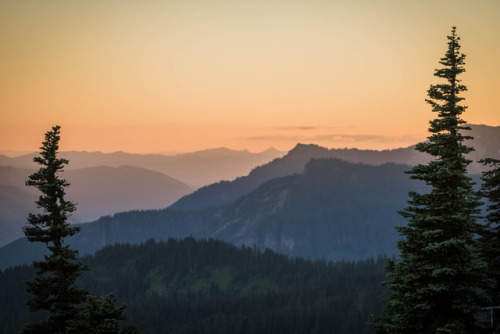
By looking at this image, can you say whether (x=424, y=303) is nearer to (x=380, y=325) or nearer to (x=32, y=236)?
(x=380, y=325)

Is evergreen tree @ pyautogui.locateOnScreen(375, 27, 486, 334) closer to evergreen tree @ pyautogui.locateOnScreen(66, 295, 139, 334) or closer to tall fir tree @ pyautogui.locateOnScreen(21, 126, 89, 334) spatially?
evergreen tree @ pyautogui.locateOnScreen(66, 295, 139, 334)

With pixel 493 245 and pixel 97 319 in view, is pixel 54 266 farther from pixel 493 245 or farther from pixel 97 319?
pixel 493 245

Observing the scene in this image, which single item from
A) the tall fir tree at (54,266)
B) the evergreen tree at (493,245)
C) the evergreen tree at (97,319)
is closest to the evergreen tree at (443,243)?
the evergreen tree at (493,245)

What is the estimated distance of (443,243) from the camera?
129ft

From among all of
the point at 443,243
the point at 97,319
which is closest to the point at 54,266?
the point at 97,319

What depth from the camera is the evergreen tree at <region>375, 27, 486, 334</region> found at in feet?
133

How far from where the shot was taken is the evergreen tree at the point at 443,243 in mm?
40438

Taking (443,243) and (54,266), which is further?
(54,266)

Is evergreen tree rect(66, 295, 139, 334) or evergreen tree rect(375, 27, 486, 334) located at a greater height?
evergreen tree rect(375, 27, 486, 334)

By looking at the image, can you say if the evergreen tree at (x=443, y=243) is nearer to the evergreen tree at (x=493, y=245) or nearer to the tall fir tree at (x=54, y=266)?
the evergreen tree at (x=493, y=245)

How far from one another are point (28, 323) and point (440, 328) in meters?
33.5

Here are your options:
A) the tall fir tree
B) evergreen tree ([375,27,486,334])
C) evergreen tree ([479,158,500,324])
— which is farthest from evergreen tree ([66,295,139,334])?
evergreen tree ([479,158,500,324])

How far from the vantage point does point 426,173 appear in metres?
42.1

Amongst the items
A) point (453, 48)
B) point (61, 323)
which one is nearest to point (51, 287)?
point (61, 323)
